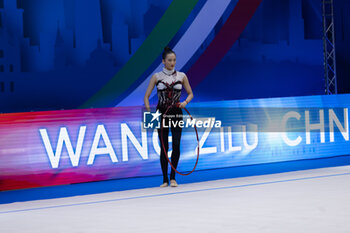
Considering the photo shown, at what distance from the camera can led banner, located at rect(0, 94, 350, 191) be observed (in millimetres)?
8469

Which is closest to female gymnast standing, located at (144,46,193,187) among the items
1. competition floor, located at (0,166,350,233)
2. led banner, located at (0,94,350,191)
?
led banner, located at (0,94,350,191)

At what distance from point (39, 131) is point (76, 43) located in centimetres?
293

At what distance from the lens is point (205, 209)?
5.92 m

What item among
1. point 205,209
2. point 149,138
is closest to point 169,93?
point 149,138

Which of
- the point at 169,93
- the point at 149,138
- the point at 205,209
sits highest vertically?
the point at 169,93

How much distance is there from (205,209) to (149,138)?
3393 millimetres

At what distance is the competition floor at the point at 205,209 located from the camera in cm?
510

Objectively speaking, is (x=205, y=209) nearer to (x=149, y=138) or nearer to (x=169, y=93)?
(x=169, y=93)

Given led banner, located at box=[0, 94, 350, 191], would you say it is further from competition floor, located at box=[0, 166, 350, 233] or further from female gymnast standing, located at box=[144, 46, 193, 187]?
competition floor, located at box=[0, 166, 350, 233]

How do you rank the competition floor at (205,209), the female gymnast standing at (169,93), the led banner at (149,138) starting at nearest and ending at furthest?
the competition floor at (205,209), the female gymnast standing at (169,93), the led banner at (149,138)

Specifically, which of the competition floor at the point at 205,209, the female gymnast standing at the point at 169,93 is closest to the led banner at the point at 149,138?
the female gymnast standing at the point at 169,93

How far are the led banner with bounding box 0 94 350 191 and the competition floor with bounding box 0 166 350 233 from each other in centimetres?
131

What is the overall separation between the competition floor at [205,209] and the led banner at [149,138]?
1.31m

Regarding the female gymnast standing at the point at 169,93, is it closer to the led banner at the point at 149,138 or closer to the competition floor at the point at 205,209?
the led banner at the point at 149,138
